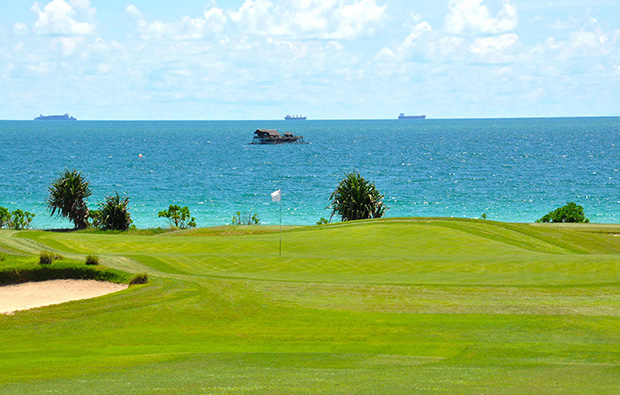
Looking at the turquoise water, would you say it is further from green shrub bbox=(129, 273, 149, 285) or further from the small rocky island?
green shrub bbox=(129, 273, 149, 285)

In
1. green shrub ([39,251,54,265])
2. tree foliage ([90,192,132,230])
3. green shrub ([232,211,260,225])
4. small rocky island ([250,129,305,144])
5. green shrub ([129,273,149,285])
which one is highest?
small rocky island ([250,129,305,144])

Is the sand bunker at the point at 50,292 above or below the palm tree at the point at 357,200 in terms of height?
below

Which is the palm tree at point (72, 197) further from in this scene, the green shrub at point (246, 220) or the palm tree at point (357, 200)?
the palm tree at point (357, 200)

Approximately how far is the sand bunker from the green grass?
1315 millimetres

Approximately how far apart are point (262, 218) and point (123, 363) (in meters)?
53.8

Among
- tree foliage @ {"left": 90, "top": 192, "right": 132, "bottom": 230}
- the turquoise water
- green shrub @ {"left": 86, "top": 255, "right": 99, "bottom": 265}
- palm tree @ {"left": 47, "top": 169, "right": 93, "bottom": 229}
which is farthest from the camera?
the turquoise water

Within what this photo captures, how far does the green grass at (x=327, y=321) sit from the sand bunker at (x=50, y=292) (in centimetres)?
131

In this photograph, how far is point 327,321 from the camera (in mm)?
17172

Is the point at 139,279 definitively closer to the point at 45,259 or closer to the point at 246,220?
the point at 45,259

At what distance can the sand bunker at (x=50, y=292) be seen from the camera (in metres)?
20.3

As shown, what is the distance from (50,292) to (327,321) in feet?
32.0

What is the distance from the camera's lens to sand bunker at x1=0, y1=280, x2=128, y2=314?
66.7 feet

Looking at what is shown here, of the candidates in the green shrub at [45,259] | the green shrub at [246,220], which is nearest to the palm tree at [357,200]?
the green shrub at [246,220]

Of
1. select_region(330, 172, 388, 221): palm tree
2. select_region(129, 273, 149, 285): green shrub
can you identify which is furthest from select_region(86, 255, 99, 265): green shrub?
select_region(330, 172, 388, 221): palm tree
